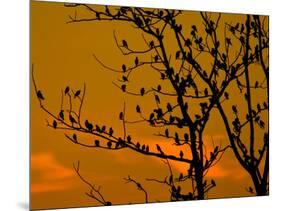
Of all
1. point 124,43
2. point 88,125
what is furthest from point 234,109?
point 88,125

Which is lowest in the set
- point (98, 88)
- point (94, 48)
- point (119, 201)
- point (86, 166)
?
point (119, 201)

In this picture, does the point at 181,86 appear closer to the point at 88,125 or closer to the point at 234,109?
the point at 234,109

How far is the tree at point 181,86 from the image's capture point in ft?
16.2

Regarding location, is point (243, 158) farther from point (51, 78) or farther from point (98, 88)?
point (51, 78)

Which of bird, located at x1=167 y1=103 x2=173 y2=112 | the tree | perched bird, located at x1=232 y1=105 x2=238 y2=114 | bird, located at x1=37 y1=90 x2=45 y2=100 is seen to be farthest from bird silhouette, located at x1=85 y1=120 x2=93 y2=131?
perched bird, located at x1=232 y1=105 x2=238 y2=114

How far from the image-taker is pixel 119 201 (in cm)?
493

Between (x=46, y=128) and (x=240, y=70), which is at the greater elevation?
(x=240, y=70)

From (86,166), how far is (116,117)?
0.57 metres

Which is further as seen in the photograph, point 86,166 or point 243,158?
point 243,158

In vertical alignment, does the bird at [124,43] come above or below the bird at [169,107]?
above

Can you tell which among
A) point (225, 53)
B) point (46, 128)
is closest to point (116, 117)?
point (46, 128)

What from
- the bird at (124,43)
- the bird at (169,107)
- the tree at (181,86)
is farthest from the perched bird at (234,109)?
the bird at (124,43)

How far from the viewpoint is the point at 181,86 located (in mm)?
5191

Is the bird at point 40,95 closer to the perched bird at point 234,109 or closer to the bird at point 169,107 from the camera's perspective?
the bird at point 169,107
